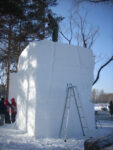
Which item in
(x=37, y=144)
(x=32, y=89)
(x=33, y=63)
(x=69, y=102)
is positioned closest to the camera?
(x=37, y=144)

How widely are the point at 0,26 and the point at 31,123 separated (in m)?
8.13

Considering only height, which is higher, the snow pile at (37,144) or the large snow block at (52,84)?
the large snow block at (52,84)

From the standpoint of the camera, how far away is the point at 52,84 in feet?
22.3

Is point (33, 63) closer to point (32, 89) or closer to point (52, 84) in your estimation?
point (32, 89)

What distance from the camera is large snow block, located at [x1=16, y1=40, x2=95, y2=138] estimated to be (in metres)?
6.55

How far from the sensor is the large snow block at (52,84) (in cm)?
655

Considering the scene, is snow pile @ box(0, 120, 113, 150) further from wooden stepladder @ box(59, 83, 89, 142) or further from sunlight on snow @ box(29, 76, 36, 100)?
sunlight on snow @ box(29, 76, 36, 100)

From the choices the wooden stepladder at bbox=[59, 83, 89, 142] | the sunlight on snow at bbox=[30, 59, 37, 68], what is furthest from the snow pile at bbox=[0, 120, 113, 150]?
the sunlight on snow at bbox=[30, 59, 37, 68]

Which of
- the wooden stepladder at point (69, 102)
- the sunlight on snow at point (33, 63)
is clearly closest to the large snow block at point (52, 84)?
the sunlight on snow at point (33, 63)

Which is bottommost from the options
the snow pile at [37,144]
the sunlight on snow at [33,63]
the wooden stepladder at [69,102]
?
the snow pile at [37,144]

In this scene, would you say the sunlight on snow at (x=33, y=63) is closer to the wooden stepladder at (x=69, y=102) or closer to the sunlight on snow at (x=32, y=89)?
the sunlight on snow at (x=32, y=89)

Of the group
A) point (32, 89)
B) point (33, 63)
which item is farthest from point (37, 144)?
point (33, 63)

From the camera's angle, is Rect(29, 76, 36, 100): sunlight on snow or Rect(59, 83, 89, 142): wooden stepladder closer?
Rect(59, 83, 89, 142): wooden stepladder

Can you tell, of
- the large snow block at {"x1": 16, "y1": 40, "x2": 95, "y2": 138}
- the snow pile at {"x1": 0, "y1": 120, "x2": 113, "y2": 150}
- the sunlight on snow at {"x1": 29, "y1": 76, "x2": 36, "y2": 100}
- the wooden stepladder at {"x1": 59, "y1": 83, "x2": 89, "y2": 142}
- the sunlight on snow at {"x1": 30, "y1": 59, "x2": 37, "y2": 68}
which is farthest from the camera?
the sunlight on snow at {"x1": 30, "y1": 59, "x2": 37, "y2": 68}
